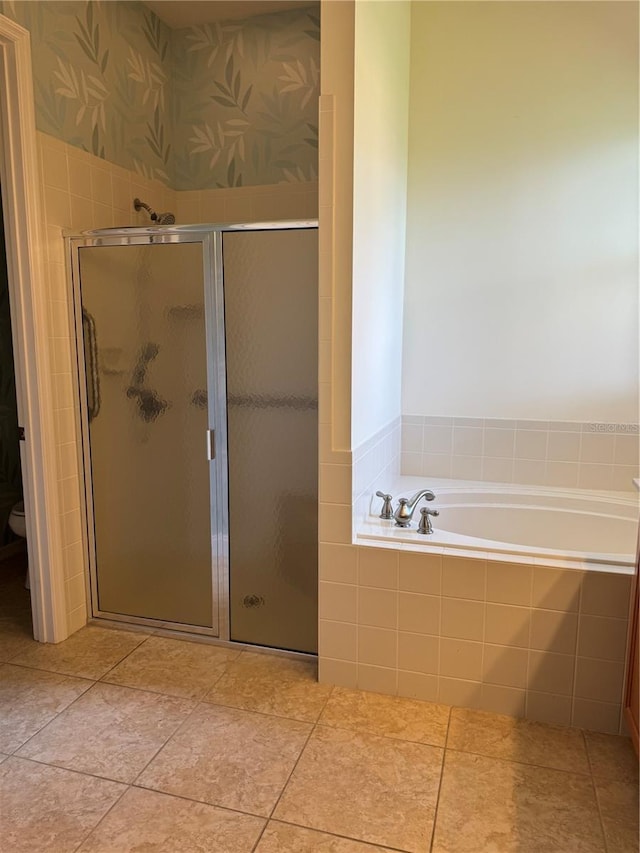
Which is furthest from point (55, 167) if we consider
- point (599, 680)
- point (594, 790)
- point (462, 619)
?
point (594, 790)

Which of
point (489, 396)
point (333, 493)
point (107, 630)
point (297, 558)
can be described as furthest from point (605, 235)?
point (107, 630)

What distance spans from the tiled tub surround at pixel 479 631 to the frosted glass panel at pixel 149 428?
2.22 feet

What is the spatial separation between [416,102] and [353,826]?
116 inches

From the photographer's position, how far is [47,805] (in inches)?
64.4

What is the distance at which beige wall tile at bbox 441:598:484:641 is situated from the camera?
6.61 feet

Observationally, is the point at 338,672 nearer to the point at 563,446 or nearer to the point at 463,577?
the point at 463,577

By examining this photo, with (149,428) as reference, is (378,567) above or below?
below

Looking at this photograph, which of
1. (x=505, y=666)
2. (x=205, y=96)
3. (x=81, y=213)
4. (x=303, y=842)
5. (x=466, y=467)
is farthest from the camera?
(x=205, y=96)

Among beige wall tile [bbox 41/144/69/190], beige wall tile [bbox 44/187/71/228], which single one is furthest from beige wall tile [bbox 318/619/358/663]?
beige wall tile [bbox 41/144/69/190]

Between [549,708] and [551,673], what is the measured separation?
0.41ft

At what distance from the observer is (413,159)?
114 inches

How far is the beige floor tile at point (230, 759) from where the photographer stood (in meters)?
1.68

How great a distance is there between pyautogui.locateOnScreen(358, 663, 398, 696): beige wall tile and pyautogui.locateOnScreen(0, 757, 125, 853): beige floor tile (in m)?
0.86

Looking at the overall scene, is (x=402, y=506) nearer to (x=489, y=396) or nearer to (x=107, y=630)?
(x=489, y=396)
